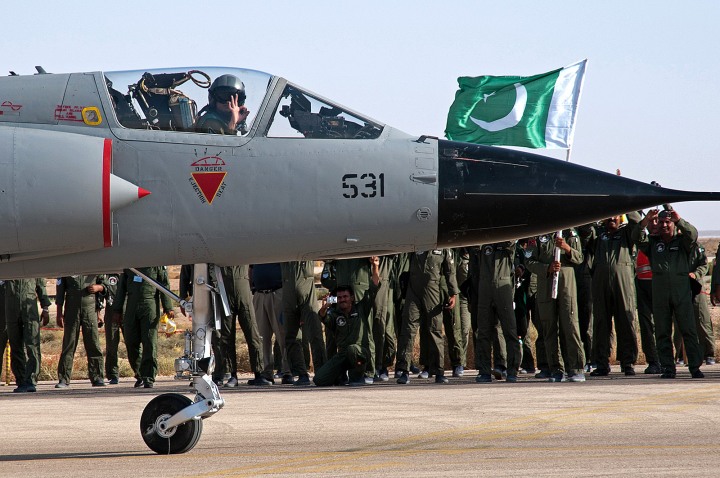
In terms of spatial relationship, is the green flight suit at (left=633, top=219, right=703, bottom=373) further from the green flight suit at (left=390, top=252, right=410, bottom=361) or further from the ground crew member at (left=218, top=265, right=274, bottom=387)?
the ground crew member at (left=218, top=265, right=274, bottom=387)

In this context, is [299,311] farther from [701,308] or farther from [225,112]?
[225,112]

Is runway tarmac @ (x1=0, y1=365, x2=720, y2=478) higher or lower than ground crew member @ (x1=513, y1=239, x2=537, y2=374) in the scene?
lower

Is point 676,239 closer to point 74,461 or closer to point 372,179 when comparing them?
point 372,179

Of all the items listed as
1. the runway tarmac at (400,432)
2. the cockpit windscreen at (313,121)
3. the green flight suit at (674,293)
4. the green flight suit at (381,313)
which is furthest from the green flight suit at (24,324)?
the green flight suit at (674,293)

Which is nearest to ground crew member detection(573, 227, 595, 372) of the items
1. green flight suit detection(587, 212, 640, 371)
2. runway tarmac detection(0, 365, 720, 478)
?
green flight suit detection(587, 212, 640, 371)

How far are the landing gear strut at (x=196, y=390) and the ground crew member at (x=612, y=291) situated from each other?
8057mm

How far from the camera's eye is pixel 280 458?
811 cm

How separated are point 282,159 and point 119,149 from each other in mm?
1195

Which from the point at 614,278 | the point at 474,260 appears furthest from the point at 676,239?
the point at 474,260

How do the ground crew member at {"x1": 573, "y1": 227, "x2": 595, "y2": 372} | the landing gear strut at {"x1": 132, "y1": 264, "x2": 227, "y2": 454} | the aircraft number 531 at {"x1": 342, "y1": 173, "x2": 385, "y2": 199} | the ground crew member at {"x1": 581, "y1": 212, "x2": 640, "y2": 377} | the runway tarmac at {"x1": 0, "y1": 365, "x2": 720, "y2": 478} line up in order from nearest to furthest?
the runway tarmac at {"x1": 0, "y1": 365, "x2": 720, "y2": 478}, the aircraft number 531 at {"x1": 342, "y1": 173, "x2": 385, "y2": 199}, the landing gear strut at {"x1": 132, "y1": 264, "x2": 227, "y2": 454}, the ground crew member at {"x1": 581, "y1": 212, "x2": 640, "y2": 377}, the ground crew member at {"x1": 573, "y1": 227, "x2": 595, "y2": 372}

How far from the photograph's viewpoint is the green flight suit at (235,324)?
14.7 metres

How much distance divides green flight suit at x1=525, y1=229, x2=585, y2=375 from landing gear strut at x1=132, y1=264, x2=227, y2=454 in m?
6.74

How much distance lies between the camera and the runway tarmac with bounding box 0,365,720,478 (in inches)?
300

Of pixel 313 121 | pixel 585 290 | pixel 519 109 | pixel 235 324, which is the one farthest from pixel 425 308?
pixel 313 121
